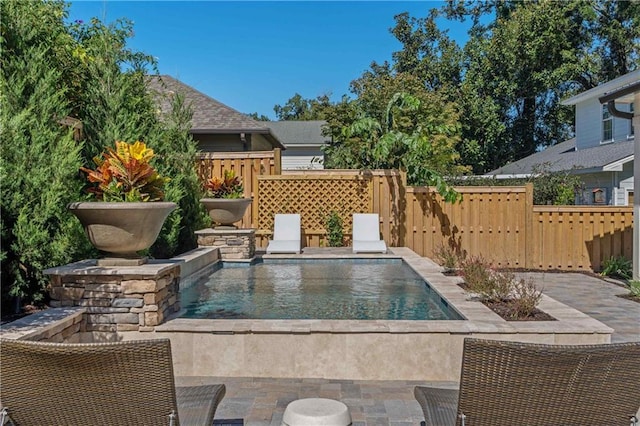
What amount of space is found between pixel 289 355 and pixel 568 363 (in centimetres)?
272

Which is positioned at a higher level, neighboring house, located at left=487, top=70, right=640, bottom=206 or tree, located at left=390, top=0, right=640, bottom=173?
tree, located at left=390, top=0, right=640, bottom=173

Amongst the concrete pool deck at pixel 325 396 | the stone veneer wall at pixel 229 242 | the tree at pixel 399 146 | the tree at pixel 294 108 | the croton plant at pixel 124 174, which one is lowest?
the concrete pool deck at pixel 325 396

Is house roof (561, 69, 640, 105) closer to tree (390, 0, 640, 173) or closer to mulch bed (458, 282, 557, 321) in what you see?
tree (390, 0, 640, 173)

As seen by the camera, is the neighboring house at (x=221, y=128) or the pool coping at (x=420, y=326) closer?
the pool coping at (x=420, y=326)

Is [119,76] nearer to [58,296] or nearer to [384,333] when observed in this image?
[58,296]

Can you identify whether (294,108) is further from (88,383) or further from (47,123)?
(88,383)

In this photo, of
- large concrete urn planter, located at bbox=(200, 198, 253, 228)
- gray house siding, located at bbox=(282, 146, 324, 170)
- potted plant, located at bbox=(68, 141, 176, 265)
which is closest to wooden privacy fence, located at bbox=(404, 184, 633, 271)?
large concrete urn planter, located at bbox=(200, 198, 253, 228)

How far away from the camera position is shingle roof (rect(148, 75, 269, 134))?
14.7 meters

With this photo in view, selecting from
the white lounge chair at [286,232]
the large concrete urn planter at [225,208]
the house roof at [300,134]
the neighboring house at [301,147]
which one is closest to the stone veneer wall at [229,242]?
the large concrete urn planter at [225,208]

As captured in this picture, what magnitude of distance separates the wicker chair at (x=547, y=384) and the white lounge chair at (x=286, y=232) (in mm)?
8656

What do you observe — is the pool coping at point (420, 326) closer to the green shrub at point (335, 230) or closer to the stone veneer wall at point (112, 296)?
the stone veneer wall at point (112, 296)

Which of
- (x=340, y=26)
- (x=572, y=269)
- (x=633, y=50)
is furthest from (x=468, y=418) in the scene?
(x=633, y=50)

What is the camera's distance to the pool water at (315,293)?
588 cm

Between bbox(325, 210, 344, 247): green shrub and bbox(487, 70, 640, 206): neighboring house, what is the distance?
647 cm
